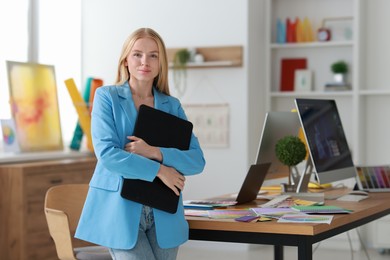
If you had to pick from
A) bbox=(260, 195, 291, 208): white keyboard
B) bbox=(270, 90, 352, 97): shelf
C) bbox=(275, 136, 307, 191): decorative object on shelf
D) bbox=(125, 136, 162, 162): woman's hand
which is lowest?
bbox=(260, 195, 291, 208): white keyboard

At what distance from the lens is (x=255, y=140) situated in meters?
6.61

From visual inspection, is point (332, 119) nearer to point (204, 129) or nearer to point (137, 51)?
point (137, 51)

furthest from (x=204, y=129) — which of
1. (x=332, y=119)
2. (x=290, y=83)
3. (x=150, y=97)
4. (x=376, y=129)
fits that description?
(x=150, y=97)

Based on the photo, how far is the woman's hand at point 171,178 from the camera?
255cm

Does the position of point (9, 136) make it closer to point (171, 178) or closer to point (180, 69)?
point (180, 69)

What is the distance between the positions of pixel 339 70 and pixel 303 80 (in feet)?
1.14

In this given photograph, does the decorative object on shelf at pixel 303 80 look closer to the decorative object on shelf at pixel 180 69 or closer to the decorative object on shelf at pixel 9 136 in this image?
the decorative object on shelf at pixel 180 69

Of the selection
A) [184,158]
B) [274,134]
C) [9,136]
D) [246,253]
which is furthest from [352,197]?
[9,136]

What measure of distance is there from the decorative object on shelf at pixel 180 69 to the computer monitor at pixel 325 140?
257cm

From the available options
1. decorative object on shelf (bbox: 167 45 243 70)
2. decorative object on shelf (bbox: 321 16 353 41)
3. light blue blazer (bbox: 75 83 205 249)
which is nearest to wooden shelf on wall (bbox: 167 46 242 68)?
decorative object on shelf (bbox: 167 45 243 70)

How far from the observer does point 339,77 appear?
6469 millimetres

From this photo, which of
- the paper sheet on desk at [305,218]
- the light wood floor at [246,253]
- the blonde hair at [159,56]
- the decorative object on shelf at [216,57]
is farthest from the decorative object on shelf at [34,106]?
the paper sheet on desk at [305,218]

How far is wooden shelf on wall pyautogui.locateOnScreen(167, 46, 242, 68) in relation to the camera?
6.34 meters

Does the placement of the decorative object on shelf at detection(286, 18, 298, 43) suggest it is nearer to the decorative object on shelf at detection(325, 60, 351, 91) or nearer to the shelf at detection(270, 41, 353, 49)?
the shelf at detection(270, 41, 353, 49)
